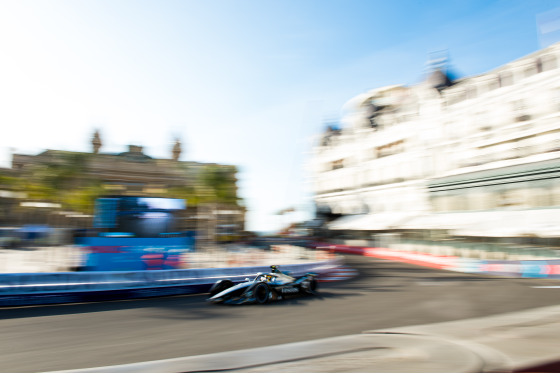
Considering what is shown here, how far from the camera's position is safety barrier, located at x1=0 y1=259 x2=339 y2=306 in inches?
343

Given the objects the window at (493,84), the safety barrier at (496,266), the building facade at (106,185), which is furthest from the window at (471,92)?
the building facade at (106,185)

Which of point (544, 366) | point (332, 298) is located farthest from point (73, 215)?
point (544, 366)

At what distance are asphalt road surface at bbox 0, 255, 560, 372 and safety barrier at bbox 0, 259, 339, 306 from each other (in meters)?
0.36

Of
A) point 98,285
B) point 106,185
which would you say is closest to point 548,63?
point 98,285

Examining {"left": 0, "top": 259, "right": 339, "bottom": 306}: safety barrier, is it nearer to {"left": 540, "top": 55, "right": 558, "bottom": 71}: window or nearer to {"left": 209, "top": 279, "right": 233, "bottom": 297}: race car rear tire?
{"left": 209, "top": 279, "right": 233, "bottom": 297}: race car rear tire

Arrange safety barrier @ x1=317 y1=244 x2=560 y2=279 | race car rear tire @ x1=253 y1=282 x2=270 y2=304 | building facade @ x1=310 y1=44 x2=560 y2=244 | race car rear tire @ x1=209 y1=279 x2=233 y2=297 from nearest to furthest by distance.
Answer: race car rear tire @ x1=253 y1=282 x2=270 y2=304 < race car rear tire @ x1=209 y1=279 x2=233 y2=297 < safety barrier @ x1=317 y1=244 x2=560 y2=279 < building facade @ x1=310 y1=44 x2=560 y2=244

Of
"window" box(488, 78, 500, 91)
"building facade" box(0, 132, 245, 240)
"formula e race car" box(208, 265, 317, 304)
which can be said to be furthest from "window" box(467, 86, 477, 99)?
"formula e race car" box(208, 265, 317, 304)

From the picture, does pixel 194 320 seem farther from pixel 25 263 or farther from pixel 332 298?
pixel 25 263

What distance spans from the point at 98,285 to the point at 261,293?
404 centimetres

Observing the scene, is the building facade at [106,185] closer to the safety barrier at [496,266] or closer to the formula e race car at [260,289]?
the formula e race car at [260,289]

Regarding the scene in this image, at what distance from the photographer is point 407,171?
33.7m

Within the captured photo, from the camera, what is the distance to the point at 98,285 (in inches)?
375

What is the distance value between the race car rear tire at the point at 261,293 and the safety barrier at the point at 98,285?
2.24 metres

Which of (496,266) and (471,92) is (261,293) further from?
(471,92)
